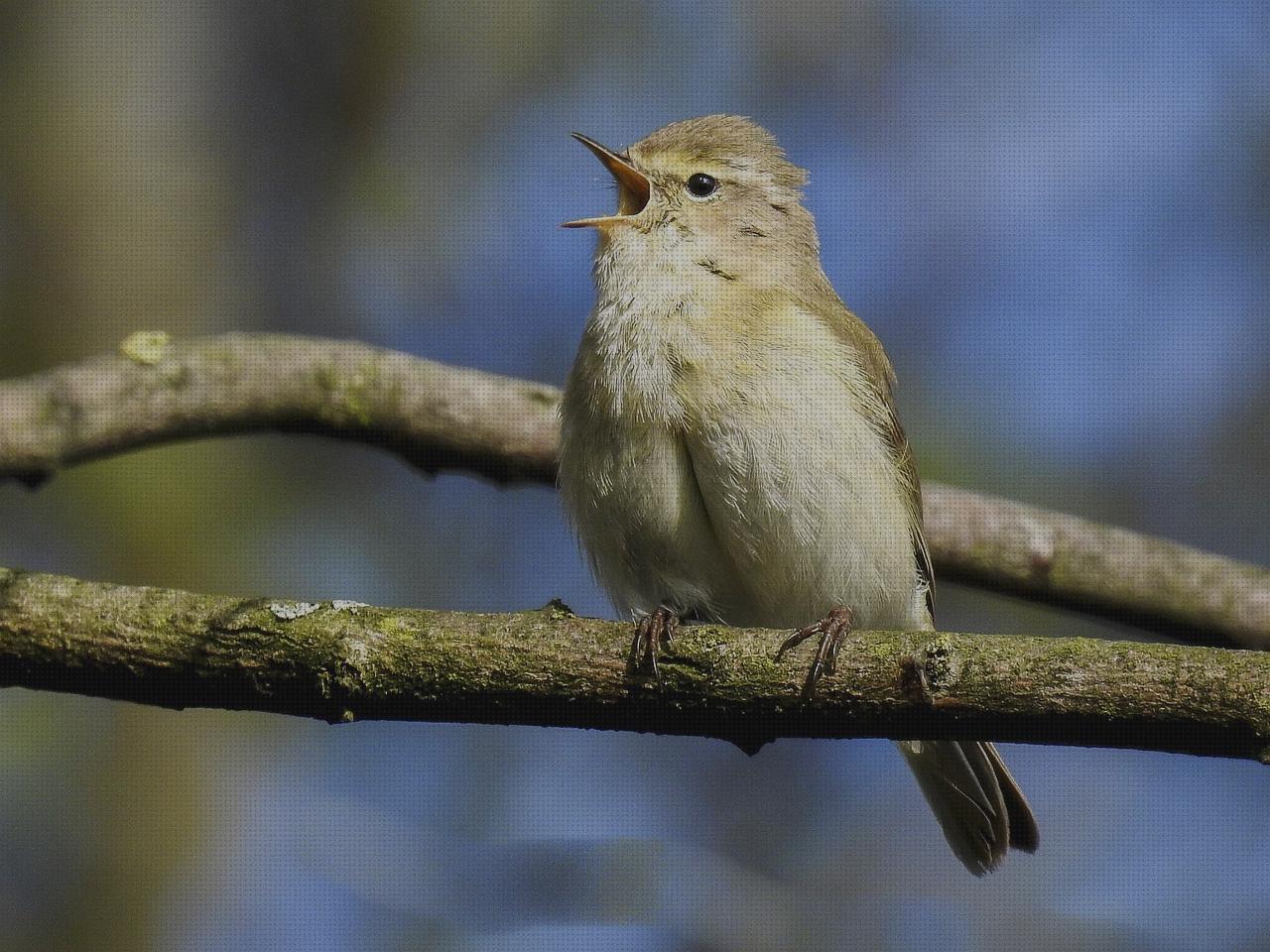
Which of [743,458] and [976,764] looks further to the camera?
[976,764]

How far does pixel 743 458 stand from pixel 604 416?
1.63 feet

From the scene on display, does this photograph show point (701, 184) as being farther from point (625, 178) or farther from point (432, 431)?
point (432, 431)

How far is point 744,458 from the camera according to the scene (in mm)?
4211

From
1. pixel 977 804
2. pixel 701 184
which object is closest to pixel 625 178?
pixel 701 184

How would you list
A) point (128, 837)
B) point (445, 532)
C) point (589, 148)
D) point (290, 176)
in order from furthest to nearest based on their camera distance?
point (290, 176) → point (445, 532) → point (128, 837) → point (589, 148)

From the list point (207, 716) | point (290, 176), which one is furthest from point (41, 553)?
point (290, 176)

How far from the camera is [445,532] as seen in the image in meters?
9.44

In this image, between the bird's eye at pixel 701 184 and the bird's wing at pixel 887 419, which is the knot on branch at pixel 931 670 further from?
the bird's eye at pixel 701 184

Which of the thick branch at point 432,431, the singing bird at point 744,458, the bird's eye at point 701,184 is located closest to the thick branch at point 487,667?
the singing bird at point 744,458

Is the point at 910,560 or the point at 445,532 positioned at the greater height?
the point at 445,532

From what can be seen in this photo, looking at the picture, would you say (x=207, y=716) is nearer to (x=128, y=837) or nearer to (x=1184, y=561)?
(x=128, y=837)

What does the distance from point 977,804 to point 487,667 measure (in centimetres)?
244

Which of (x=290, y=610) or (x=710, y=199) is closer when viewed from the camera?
(x=290, y=610)

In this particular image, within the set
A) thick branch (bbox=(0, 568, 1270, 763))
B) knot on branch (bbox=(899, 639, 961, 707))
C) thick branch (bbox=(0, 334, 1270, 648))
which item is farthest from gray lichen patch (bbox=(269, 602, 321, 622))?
thick branch (bbox=(0, 334, 1270, 648))
